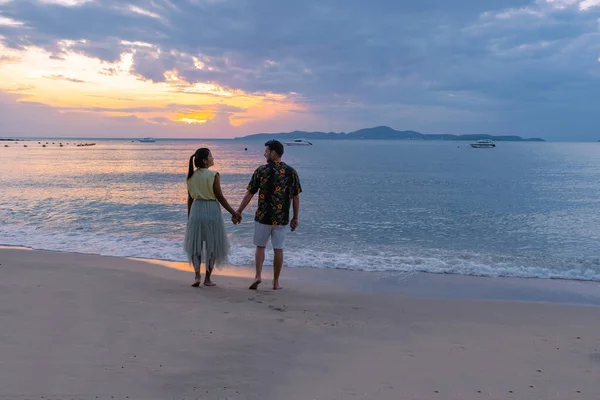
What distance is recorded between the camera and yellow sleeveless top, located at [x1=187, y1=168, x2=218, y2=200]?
272 inches

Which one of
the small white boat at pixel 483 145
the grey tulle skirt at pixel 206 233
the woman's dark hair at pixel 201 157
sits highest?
the small white boat at pixel 483 145

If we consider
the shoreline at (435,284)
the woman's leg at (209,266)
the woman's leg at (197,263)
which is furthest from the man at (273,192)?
the shoreline at (435,284)

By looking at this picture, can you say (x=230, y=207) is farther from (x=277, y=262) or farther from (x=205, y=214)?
(x=277, y=262)

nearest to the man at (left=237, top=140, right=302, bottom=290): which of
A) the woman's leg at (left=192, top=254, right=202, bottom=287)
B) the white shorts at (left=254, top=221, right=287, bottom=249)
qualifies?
the white shorts at (left=254, top=221, right=287, bottom=249)

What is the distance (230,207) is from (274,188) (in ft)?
2.39

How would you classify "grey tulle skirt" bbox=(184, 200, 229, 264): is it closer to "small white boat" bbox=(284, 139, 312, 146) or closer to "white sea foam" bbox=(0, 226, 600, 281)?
"white sea foam" bbox=(0, 226, 600, 281)

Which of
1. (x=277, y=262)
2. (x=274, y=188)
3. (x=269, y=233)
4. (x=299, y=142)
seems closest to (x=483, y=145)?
(x=299, y=142)

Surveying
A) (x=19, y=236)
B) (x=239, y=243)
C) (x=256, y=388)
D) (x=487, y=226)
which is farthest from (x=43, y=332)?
(x=487, y=226)

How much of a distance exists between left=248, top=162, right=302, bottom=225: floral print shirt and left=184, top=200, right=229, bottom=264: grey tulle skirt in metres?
0.71

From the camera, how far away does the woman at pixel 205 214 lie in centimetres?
691

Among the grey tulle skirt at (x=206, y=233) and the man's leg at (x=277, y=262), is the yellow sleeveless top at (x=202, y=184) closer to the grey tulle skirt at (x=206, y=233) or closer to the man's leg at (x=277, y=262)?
the grey tulle skirt at (x=206, y=233)

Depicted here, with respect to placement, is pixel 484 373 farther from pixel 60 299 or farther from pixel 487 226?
pixel 487 226

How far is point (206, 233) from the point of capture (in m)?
7.12

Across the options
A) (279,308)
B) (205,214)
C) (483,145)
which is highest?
(483,145)
